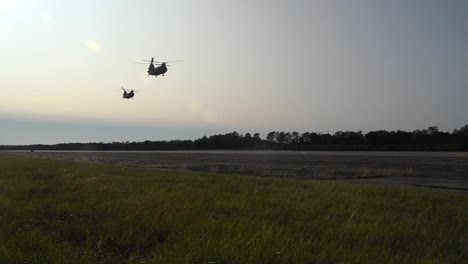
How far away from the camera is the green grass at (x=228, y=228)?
6570 mm

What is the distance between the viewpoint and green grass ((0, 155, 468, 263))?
6570 millimetres

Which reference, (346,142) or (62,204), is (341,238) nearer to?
(62,204)

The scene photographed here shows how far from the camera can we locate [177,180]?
19.4 metres

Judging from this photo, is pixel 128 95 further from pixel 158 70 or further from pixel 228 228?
pixel 228 228

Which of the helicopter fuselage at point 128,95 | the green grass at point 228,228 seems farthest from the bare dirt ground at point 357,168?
the green grass at point 228,228

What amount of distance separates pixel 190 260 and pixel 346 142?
447ft

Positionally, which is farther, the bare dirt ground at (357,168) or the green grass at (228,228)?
the bare dirt ground at (357,168)

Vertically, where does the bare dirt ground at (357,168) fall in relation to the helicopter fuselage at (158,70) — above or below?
below

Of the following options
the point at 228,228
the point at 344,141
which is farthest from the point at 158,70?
the point at 344,141

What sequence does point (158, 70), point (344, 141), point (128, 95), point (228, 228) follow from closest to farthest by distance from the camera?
point (228, 228) → point (158, 70) → point (128, 95) → point (344, 141)

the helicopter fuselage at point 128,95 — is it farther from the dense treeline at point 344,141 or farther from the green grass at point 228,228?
the dense treeline at point 344,141

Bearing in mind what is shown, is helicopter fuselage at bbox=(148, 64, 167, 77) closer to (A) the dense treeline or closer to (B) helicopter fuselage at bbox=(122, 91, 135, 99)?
(B) helicopter fuselage at bbox=(122, 91, 135, 99)

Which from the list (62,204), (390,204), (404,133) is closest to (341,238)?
(390,204)

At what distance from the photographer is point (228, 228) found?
A: 8.04 m
